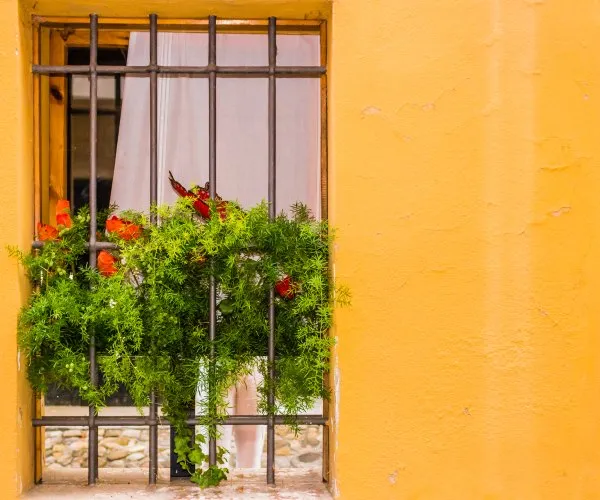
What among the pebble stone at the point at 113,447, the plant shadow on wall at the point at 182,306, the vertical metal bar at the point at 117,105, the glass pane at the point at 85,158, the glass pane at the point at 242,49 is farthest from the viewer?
the pebble stone at the point at 113,447

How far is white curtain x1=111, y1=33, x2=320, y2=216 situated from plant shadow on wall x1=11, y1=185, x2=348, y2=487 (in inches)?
17.7

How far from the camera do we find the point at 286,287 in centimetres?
266

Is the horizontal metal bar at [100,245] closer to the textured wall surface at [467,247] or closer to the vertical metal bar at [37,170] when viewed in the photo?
the vertical metal bar at [37,170]

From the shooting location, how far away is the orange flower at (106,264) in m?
2.64

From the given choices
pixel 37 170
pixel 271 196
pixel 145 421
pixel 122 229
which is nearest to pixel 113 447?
pixel 145 421

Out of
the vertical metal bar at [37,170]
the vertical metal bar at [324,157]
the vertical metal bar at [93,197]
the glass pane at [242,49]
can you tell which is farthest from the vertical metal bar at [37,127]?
the vertical metal bar at [324,157]

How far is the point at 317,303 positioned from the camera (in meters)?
2.63

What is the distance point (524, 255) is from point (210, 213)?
1.24 meters

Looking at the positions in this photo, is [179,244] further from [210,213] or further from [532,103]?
[532,103]

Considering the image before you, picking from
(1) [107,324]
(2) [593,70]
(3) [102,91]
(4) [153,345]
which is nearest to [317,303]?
(4) [153,345]

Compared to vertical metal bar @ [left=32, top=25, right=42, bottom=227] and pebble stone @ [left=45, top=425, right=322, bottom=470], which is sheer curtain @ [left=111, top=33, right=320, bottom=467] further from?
pebble stone @ [left=45, top=425, right=322, bottom=470]

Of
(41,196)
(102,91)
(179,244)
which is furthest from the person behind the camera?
(102,91)

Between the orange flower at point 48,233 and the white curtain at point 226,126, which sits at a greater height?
the white curtain at point 226,126

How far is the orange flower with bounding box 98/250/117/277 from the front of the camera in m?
2.64
